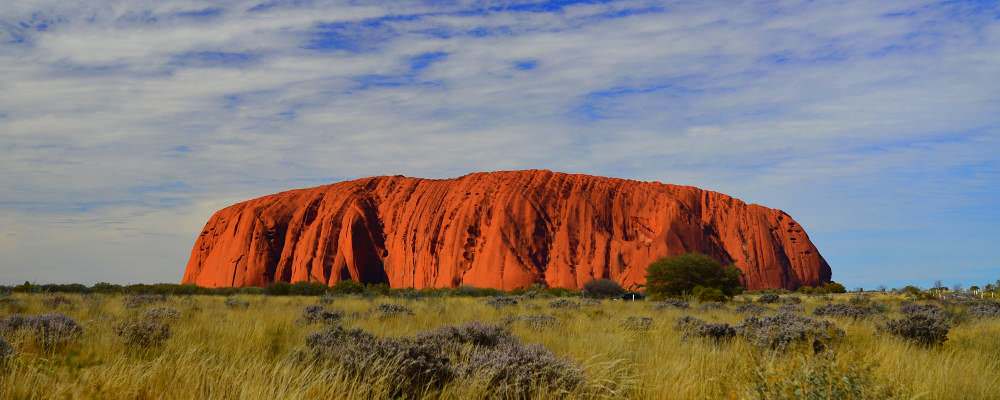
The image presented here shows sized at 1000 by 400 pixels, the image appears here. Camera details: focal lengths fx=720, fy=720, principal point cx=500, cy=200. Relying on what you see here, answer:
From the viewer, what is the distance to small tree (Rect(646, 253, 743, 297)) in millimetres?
42219

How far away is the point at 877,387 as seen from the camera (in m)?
4.43

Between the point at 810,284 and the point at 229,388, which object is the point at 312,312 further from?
the point at 810,284

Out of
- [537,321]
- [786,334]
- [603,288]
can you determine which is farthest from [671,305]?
[603,288]

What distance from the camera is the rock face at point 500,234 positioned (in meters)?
69.6

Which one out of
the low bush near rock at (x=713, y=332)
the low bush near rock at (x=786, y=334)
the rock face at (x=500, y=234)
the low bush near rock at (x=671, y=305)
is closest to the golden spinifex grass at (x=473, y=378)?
the low bush near rock at (x=786, y=334)

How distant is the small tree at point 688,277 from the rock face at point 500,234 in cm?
2152

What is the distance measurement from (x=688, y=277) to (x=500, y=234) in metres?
28.7

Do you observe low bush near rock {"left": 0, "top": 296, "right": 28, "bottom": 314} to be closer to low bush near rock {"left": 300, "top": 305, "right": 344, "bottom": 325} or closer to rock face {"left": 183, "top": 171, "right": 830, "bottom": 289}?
low bush near rock {"left": 300, "top": 305, "right": 344, "bottom": 325}

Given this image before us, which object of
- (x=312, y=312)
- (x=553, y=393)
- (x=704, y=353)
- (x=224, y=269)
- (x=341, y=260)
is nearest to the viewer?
(x=553, y=393)

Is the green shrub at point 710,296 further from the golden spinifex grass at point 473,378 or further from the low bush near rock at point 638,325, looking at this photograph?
the golden spinifex grass at point 473,378

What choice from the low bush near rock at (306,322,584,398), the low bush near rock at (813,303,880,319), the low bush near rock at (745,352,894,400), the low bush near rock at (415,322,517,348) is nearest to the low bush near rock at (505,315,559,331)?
the low bush near rock at (415,322,517,348)

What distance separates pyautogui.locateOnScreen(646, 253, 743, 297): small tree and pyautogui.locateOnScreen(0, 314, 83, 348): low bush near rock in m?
35.9

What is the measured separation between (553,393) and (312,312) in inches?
356

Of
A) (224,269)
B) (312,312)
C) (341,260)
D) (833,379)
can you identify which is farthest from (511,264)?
(833,379)
